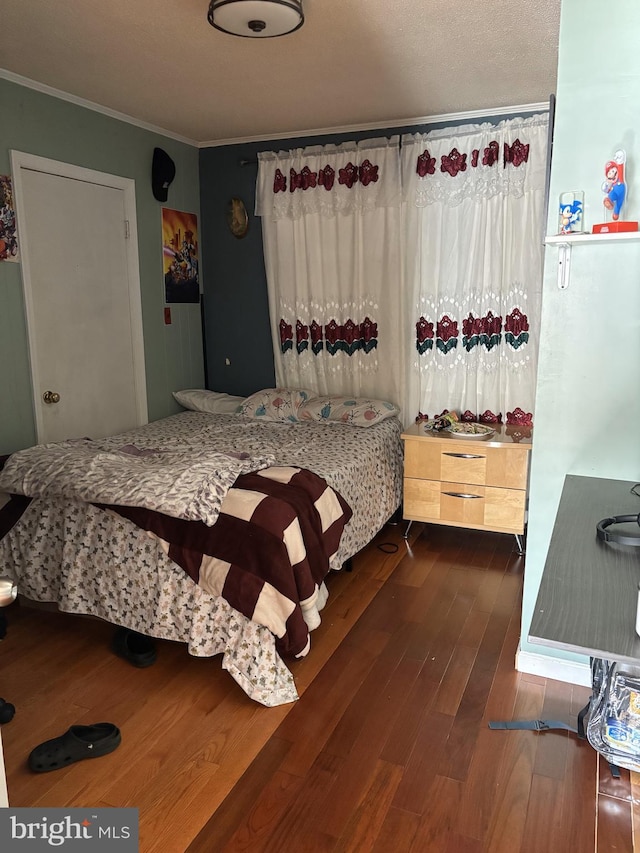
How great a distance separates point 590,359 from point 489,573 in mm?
1465

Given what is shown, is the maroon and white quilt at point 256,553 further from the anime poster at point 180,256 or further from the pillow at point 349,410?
the anime poster at point 180,256

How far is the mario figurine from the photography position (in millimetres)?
1875

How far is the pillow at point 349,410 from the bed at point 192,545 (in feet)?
2.35

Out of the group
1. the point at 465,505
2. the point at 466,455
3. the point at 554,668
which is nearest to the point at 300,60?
the point at 466,455

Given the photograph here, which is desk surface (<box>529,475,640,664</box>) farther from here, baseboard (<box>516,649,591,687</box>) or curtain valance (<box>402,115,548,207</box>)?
curtain valance (<box>402,115,548,207</box>)

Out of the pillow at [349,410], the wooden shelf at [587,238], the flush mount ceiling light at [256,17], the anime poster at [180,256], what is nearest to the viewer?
the wooden shelf at [587,238]

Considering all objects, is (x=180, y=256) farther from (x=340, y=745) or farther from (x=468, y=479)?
(x=340, y=745)

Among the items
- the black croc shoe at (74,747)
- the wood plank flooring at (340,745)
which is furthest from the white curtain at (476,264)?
→ the black croc shoe at (74,747)

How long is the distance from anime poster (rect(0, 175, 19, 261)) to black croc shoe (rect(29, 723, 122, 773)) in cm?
218

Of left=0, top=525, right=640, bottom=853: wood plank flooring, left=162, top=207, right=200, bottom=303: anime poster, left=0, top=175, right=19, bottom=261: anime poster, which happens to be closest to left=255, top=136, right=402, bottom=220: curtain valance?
left=162, top=207, right=200, bottom=303: anime poster

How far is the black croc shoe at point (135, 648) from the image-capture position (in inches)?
96.6

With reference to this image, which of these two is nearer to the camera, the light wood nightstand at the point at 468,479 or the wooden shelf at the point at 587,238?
the wooden shelf at the point at 587,238

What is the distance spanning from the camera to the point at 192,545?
7.62ft

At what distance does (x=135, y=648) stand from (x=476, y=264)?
2660mm
